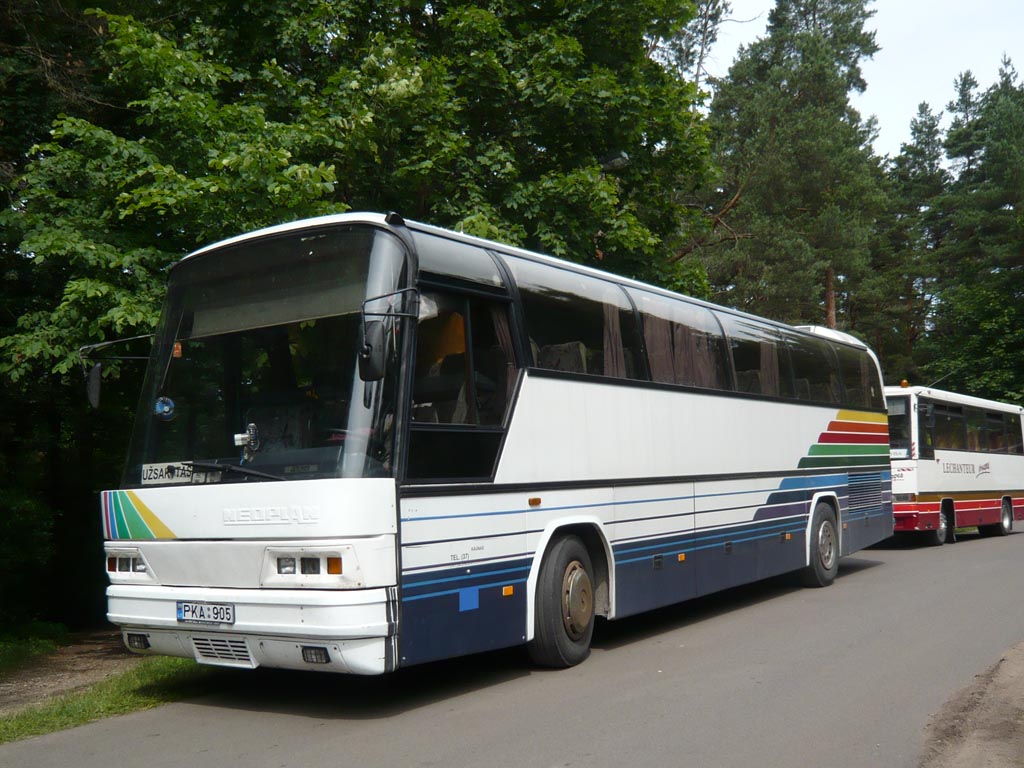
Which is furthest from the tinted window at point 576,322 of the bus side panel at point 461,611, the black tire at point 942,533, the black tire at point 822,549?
the black tire at point 942,533

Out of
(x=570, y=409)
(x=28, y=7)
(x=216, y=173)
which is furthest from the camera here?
(x=28, y=7)

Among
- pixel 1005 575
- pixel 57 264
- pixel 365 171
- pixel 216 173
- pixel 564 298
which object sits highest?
pixel 365 171

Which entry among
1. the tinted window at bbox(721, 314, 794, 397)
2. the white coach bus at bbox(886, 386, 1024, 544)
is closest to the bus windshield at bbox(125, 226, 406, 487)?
the tinted window at bbox(721, 314, 794, 397)

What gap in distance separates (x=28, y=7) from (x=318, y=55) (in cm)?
361

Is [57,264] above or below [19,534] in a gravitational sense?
above

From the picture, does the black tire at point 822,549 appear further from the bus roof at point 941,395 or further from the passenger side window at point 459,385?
the passenger side window at point 459,385

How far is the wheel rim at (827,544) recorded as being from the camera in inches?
553

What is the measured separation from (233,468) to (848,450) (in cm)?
1044

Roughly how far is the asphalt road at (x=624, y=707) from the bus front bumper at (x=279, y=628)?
0.44 meters

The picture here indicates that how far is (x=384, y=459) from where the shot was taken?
683 centimetres

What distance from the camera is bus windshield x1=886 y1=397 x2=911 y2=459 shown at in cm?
1953

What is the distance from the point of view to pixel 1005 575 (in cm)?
1480

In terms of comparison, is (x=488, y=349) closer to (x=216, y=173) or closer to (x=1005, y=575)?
(x=216, y=173)

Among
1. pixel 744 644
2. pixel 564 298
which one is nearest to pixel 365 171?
pixel 564 298
